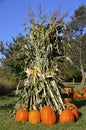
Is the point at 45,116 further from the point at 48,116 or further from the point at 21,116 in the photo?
→ the point at 21,116

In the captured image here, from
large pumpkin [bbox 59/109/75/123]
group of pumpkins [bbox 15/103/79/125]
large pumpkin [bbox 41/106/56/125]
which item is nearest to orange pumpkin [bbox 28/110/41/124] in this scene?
group of pumpkins [bbox 15/103/79/125]

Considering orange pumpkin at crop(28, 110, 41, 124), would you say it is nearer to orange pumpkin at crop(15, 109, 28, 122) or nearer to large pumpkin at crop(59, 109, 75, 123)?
orange pumpkin at crop(15, 109, 28, 122)

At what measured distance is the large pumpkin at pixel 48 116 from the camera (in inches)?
375

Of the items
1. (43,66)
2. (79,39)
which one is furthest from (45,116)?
(79,39)

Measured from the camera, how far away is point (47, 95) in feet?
34.4

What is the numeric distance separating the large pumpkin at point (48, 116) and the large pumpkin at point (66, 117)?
246 mm

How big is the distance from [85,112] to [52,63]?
1.92 m

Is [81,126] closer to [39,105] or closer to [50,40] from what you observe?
[39,105]

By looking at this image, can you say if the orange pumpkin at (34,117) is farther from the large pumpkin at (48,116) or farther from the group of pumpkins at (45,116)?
the large pumpkin at (48,116)

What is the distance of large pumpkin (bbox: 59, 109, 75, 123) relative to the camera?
9.76 meters

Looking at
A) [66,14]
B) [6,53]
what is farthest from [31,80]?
[6,53]

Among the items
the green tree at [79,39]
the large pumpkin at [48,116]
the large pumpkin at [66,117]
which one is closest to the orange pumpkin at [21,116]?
the large pumpkin at [48,116]

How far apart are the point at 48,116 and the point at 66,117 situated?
1.81ft

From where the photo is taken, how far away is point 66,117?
975 cm
